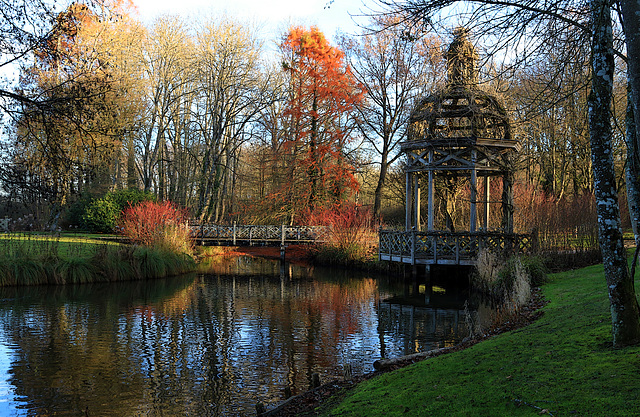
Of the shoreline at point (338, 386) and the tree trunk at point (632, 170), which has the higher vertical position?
the tree trunk at point (632, 170)

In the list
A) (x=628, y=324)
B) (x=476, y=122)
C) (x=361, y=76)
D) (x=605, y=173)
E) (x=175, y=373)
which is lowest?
(x=175, y=373)

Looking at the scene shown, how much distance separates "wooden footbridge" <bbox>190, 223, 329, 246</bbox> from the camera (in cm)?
2652

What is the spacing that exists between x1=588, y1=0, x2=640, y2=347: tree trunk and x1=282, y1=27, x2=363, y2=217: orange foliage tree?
22.4m

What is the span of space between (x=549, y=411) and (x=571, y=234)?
45.5 feet

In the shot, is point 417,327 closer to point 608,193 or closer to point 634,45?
point 608,193

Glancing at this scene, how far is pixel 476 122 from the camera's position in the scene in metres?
16.8

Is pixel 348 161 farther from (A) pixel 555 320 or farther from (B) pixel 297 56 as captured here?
(A) pixel 555 320

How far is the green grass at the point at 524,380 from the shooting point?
3.94 m

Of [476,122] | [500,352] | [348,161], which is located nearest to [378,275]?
[476,122]

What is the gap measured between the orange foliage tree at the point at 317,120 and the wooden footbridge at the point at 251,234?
1529mm

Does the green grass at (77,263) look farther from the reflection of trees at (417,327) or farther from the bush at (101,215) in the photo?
the reflection of trees at (417,327)

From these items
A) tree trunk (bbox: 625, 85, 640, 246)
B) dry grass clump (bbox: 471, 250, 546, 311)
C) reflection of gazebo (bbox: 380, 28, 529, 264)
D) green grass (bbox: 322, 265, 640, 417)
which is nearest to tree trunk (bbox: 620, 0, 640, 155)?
tree trunk (bbox: 625, 85, 640, 246)

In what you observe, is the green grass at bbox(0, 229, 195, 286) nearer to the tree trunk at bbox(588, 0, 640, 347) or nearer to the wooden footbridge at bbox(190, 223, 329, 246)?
the wooden footbridge at bbox(190, 223, 329, 246)

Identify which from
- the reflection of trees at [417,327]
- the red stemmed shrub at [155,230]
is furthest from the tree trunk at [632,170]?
the red stemmed shrub at [155,230]
